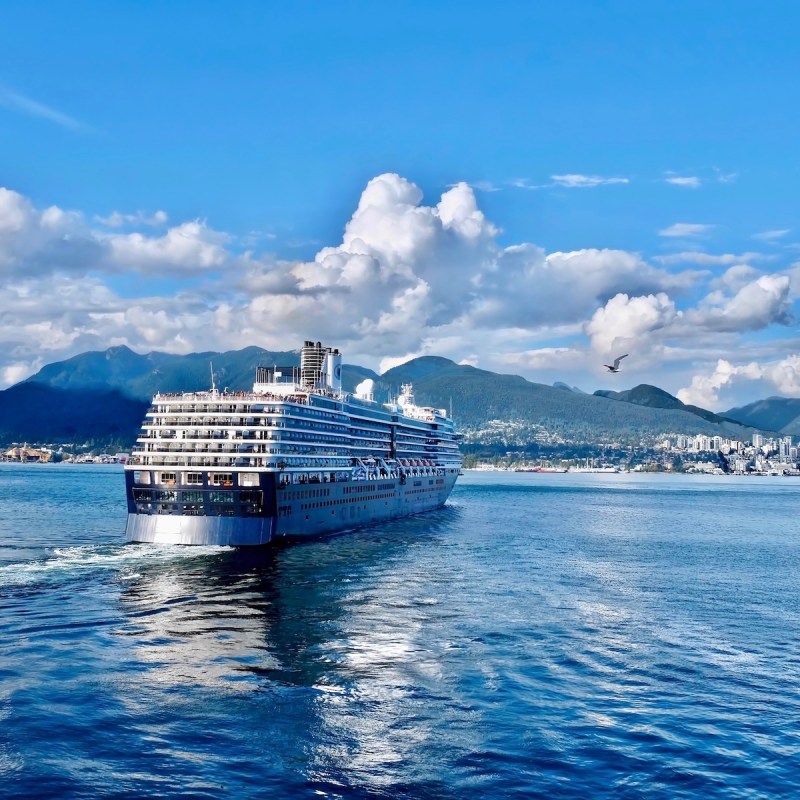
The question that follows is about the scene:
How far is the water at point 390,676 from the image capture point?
28.8m

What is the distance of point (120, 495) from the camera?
16662 cm

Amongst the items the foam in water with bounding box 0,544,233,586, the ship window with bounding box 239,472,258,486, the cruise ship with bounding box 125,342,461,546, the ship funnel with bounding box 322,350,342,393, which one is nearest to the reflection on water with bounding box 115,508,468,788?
the foam in water with bounding box 0,544,233,586

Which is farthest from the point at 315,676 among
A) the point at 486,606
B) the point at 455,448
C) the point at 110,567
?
the point at 455,448

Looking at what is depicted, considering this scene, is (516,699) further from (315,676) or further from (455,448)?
(455,448)

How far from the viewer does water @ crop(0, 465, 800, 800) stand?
2880cm

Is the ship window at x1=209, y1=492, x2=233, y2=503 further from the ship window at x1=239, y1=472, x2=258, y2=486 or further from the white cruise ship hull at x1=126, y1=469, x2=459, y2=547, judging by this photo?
the white cruise ship hull at x1=126, y1=469, x2=459, y2=547

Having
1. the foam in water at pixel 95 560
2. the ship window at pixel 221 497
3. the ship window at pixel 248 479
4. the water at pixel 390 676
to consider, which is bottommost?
the water at pixel 390 676

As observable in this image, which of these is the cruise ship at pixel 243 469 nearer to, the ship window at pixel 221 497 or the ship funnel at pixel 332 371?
the ship window at pixel 221 497

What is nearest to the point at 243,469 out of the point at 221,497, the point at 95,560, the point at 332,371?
the point at 221,497

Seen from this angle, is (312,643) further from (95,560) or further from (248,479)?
(248,479)

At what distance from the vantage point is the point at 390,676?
39125 mm

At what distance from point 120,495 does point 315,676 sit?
453 ft

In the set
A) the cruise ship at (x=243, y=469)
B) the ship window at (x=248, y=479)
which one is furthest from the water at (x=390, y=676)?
the ship window at (x=248, y=479)

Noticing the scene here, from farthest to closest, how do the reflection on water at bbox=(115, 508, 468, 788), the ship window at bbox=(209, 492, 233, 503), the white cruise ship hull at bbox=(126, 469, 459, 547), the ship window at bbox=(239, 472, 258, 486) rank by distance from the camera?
the ship window at bbox=(239, 472, 258, 486), the ship window at bbox=(209, 492, 233, 503), the white cruise ship hull at bbox=(126, 469, 459, 547), the reflection on water at bbox=(115, 508, 468, 788)
